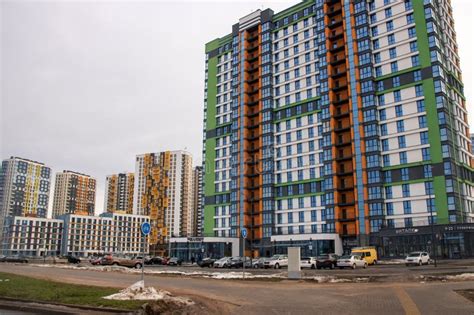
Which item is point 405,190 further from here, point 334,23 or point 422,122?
point 334,23

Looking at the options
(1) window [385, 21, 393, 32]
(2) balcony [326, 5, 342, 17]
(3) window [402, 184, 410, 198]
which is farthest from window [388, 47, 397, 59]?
(3) window [402, 184, 410, 198]

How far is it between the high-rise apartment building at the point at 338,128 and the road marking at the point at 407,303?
189ft

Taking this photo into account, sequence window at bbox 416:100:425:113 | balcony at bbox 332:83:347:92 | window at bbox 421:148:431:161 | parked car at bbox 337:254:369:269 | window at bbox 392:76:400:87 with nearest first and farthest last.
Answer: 1. parked car at bbox 337:254:369:269
2. window at bbox 421:148:431:161
3. window at bbox 416:100:425:113
4. window at bbox 392:76:400:87
5. balcony at bbox 332:83:347:92

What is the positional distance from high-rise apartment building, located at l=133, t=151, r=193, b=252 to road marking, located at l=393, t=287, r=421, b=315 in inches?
6925

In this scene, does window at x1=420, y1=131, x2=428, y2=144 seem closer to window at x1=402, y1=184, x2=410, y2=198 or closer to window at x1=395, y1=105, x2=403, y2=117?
window at x1=395, y1=105, x2=403, y2=117

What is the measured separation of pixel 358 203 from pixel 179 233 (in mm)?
126593

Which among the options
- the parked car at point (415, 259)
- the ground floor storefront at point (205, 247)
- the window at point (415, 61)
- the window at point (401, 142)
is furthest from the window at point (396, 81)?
the ground floor storefront at point (205, 247)

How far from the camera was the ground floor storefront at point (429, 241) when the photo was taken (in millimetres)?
64375

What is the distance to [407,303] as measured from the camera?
51.9 feet

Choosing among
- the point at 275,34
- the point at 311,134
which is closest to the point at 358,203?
the point at 311,134

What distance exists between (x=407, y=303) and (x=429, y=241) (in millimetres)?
57964

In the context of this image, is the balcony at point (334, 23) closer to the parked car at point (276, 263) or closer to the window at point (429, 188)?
the window at point (429, 188)

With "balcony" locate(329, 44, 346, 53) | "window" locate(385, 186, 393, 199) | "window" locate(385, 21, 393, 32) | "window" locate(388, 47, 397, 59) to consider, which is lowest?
"window" locate(385, 186, 393, 199)

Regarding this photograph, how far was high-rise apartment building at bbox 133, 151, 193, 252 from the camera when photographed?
19162cm
